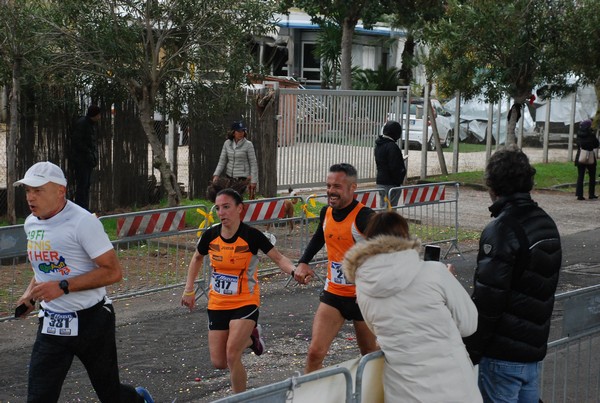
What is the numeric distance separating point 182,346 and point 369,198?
192 inches

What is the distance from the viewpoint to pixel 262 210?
40.1 feet

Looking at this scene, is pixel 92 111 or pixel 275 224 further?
pixel 92 111

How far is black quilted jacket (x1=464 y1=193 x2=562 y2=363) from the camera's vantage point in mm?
4992

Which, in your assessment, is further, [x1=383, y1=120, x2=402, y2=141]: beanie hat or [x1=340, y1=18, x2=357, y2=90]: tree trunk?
[x1=340, y1=18, x2=357, y2=90]: tree trunk

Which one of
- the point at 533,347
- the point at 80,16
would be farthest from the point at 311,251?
the point at 80,16

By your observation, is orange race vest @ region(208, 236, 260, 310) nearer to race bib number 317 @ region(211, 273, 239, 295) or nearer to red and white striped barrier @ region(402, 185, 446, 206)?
race bib number 317 @ region(211, 273, 239, 295)

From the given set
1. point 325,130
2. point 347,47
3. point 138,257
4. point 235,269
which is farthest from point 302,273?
point 347,47

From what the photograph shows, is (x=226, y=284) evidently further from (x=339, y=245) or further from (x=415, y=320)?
(x=415, y=320)

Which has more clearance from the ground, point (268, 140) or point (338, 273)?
point (268, 140)

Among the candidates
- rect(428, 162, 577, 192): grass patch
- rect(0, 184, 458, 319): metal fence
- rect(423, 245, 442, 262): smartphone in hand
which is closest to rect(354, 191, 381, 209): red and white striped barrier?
rect(0, 184, 458, 319): metal fence

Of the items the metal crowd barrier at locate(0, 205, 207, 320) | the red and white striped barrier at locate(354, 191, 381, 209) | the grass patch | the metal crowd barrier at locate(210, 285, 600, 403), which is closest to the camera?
the metal crowd barrier at locate(210, 285, 600, 403)

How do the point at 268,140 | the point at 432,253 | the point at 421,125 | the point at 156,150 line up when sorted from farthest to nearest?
the point at 421,125
the point at 268,140
the point at 156,150
the point at 432,253

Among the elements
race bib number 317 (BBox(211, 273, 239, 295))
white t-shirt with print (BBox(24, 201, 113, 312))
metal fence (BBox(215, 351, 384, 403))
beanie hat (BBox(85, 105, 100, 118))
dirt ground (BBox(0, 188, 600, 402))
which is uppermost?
beanie hat (BBox(85, 105, 100, 118))

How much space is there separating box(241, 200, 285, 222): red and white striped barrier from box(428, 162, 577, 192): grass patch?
10.7 metres
